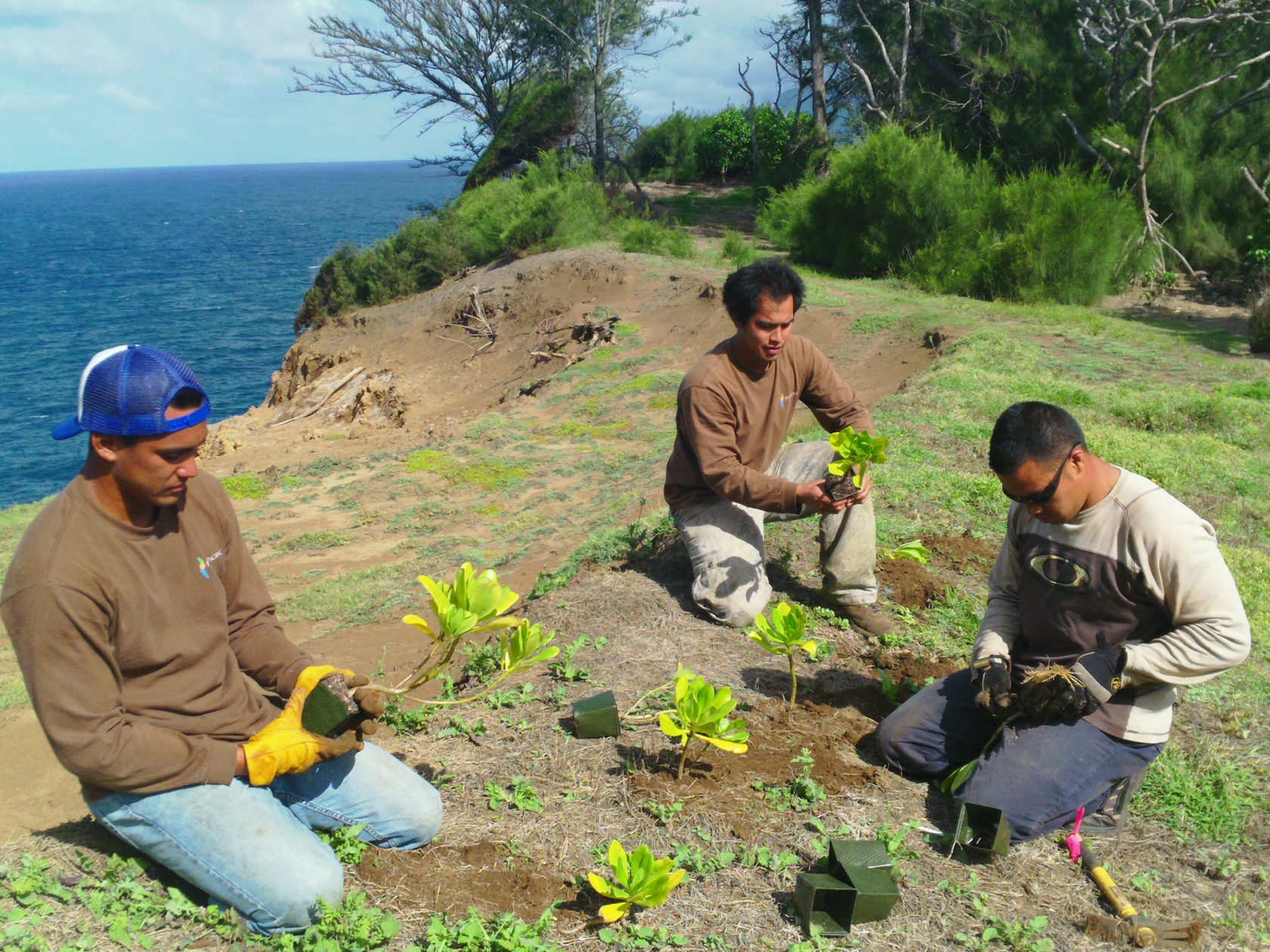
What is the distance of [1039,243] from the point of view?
13.0 metres

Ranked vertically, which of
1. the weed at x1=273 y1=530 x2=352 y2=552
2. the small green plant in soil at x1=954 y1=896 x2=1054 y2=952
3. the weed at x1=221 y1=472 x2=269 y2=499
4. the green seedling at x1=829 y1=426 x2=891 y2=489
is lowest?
the weed at x1=273 y1=530 x2=352 y2=552

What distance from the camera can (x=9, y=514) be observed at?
10664 mm

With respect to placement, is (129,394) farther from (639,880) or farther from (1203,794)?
(1203,794)

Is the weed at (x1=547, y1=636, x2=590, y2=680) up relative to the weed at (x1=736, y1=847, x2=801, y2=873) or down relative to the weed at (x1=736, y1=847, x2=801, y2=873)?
up

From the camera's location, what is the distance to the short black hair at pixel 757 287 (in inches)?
157

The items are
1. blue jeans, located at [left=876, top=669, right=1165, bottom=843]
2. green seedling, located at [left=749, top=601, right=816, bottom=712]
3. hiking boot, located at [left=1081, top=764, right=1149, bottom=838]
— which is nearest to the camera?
blue jeans, located at [left=876, top=669, right=1165, bottom=843]

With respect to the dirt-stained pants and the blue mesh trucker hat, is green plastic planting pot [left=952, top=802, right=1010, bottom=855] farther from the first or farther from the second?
the blue mesh trucker hat

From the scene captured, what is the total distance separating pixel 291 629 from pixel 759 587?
352 cm

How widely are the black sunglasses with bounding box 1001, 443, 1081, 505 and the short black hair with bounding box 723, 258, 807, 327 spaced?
158cm

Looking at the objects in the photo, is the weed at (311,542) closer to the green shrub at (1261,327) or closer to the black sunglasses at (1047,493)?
the black sunglasses at (1047,493)

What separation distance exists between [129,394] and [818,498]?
2663mm

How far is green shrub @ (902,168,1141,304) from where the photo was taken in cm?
1288

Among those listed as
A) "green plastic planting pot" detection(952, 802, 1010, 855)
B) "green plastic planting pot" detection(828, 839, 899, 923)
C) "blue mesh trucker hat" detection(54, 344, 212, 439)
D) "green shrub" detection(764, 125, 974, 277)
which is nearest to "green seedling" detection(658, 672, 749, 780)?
"green plastic planting pot" detection(828, 839, 899, 923)

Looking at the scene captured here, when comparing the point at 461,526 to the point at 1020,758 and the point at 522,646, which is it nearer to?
the point at 522,646
